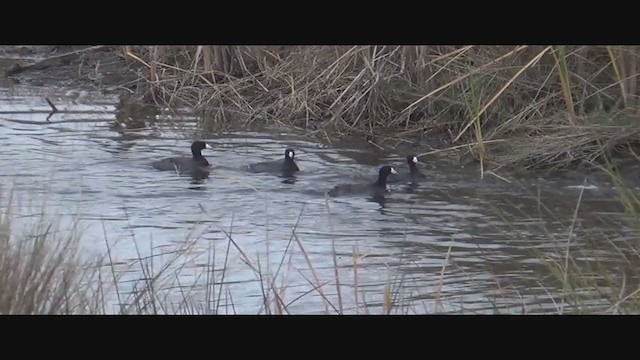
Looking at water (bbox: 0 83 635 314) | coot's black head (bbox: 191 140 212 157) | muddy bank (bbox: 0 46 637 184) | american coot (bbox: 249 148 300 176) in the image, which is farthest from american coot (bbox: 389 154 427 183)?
coot's black head (bbox: 191 140 212 157)

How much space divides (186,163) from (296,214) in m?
2.04

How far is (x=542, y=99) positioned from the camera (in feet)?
42.0

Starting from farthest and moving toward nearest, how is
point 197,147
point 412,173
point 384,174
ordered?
point 197,147 < point 412,173 < point 384,174

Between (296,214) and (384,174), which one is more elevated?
(384,174)

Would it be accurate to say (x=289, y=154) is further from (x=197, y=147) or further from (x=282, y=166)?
(x=197, y=147)

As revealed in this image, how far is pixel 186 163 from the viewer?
12.1m

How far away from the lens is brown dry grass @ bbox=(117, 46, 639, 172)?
39.8 feet

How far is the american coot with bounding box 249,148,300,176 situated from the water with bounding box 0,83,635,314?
0.13m

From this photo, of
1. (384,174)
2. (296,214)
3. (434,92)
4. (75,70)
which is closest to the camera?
(296,214)

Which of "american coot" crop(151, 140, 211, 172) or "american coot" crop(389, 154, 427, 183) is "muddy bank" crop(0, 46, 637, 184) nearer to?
"american coot" crop(389, 154, 427, 183)

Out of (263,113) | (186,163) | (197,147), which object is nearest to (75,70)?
(263,113)

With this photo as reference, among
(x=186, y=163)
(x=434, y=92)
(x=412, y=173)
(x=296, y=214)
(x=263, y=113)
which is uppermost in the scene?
(x=434, y=92)

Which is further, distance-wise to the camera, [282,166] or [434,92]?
[434,92]
